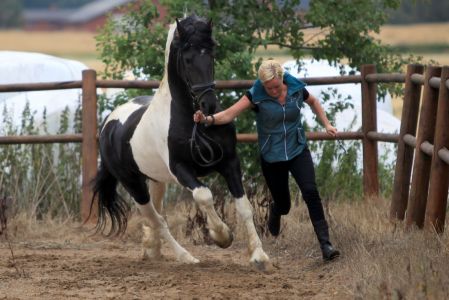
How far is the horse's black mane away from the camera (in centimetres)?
695

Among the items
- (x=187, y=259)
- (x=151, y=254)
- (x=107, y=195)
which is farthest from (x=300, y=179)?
(x=107, y=195)

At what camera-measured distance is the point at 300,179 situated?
7398mm

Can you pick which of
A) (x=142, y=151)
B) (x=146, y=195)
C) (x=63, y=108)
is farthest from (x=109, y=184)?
(x=63, y=108)

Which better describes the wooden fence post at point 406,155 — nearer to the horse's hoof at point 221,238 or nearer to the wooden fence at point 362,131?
the wooden fence at point 362,131

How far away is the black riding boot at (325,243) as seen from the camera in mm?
7328

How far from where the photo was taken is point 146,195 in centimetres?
849

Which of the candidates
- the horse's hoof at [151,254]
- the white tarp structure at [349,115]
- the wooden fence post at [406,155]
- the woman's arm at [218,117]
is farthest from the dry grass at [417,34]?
the woman's arm at [218,117]

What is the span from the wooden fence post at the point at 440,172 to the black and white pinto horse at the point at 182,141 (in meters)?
1.22

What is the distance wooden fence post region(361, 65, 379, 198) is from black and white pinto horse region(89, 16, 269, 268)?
2.33 metres

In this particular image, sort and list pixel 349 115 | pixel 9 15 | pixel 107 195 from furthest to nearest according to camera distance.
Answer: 1. pixel 9 15
2. pixel 349 115
3. pixel 107 195

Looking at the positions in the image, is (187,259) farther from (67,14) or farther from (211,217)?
(67,14)

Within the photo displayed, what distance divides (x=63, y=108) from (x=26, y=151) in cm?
150

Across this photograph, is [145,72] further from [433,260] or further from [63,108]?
[433,260]

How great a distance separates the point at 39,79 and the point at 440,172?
24.5ft
